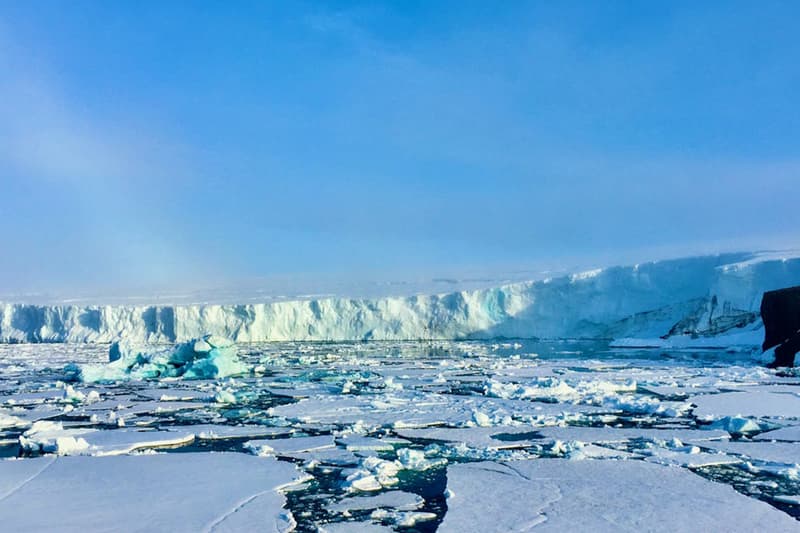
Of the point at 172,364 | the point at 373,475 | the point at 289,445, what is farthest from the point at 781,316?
the point at 373,475

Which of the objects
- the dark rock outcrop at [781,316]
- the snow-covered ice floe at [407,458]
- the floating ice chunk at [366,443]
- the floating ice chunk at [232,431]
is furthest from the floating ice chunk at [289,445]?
the dark rock outcrop at [781,316]

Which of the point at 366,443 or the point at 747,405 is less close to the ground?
the point at 366,443

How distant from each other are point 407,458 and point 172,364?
1325 centimetres

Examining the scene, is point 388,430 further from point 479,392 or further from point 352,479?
point 479,392

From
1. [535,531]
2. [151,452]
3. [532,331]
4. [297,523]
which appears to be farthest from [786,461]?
[532,331]

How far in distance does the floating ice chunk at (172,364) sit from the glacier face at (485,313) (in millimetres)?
24473

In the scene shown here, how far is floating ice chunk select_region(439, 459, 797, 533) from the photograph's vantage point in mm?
4055

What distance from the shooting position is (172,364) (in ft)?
57.6

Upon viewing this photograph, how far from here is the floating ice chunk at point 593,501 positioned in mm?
4055

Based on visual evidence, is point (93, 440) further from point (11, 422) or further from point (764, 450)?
point (764, 450)

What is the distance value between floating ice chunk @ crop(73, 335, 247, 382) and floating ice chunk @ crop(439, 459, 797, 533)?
38.0 feet

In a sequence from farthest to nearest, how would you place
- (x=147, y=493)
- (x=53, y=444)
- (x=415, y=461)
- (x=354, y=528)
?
(x=53, y=444)
(x=415, y=461)
(x=147, y=493)
(x=354, y=528)

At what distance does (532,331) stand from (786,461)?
115ft

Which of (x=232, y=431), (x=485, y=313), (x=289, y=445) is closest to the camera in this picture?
(x=289, y=445)
